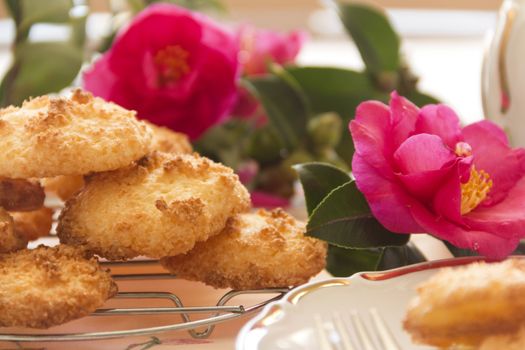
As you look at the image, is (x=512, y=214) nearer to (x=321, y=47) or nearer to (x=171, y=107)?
(x=171, y=107)

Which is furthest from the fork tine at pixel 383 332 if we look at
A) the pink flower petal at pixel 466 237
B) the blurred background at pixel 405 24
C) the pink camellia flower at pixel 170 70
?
the blurred background at pixel 405 24

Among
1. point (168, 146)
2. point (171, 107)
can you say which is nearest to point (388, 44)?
point (171, 107)

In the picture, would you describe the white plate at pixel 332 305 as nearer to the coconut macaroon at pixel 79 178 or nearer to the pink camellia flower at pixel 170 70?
the coconut macaroon at pixel 79 178

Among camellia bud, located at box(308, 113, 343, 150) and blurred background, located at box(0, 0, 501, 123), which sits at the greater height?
camellia bud, located at box(308, 113, 343, 150)

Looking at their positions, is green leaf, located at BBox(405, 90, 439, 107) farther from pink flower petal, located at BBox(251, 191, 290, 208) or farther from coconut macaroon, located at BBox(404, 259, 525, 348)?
coconut macaroon, located at BBox(404, 259, 525, 348)

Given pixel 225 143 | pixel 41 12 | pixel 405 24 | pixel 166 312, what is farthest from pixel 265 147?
pixel 405 24

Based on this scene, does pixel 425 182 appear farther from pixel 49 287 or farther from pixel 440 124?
pixel 49 287

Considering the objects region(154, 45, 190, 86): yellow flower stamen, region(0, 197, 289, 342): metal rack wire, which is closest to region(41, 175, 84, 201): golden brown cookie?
region(0, 197, 289, 342): metal rack wire
